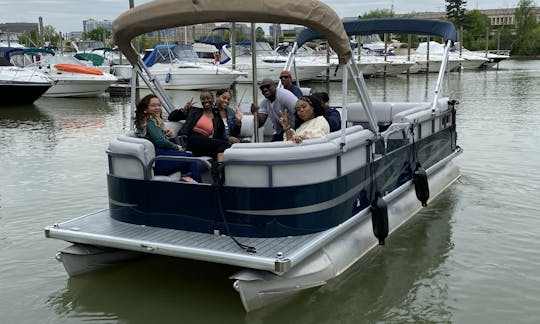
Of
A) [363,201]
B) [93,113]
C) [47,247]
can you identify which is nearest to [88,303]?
[47,247]

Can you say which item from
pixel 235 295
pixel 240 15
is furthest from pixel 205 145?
pixel 240 15

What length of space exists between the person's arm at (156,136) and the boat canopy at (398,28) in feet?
10.5

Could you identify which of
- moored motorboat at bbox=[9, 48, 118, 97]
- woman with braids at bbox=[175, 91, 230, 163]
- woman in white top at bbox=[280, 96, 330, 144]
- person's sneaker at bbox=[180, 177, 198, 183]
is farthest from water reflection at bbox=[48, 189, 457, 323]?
moored motorboat at bbox=[9, 48, 118, 97]

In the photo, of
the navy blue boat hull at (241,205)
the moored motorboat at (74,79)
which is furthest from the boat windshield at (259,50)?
the navy blue boat hull at (241,205)

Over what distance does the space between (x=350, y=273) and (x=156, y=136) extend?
2.27 m

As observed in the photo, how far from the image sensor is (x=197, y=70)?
2961 cm

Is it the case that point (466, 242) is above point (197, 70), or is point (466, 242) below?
below

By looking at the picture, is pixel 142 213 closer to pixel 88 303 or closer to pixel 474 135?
pixel 88 303

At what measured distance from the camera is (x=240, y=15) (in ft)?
16.3

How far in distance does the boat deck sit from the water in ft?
1.71

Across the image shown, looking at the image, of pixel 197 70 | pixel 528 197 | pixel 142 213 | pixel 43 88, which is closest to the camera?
pixel 142 213

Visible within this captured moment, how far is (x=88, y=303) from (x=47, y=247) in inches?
69.8

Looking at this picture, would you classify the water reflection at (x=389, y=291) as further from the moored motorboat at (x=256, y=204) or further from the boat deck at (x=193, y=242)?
the boat deck at (x=193, y=242)

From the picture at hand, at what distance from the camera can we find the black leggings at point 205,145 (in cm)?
626
